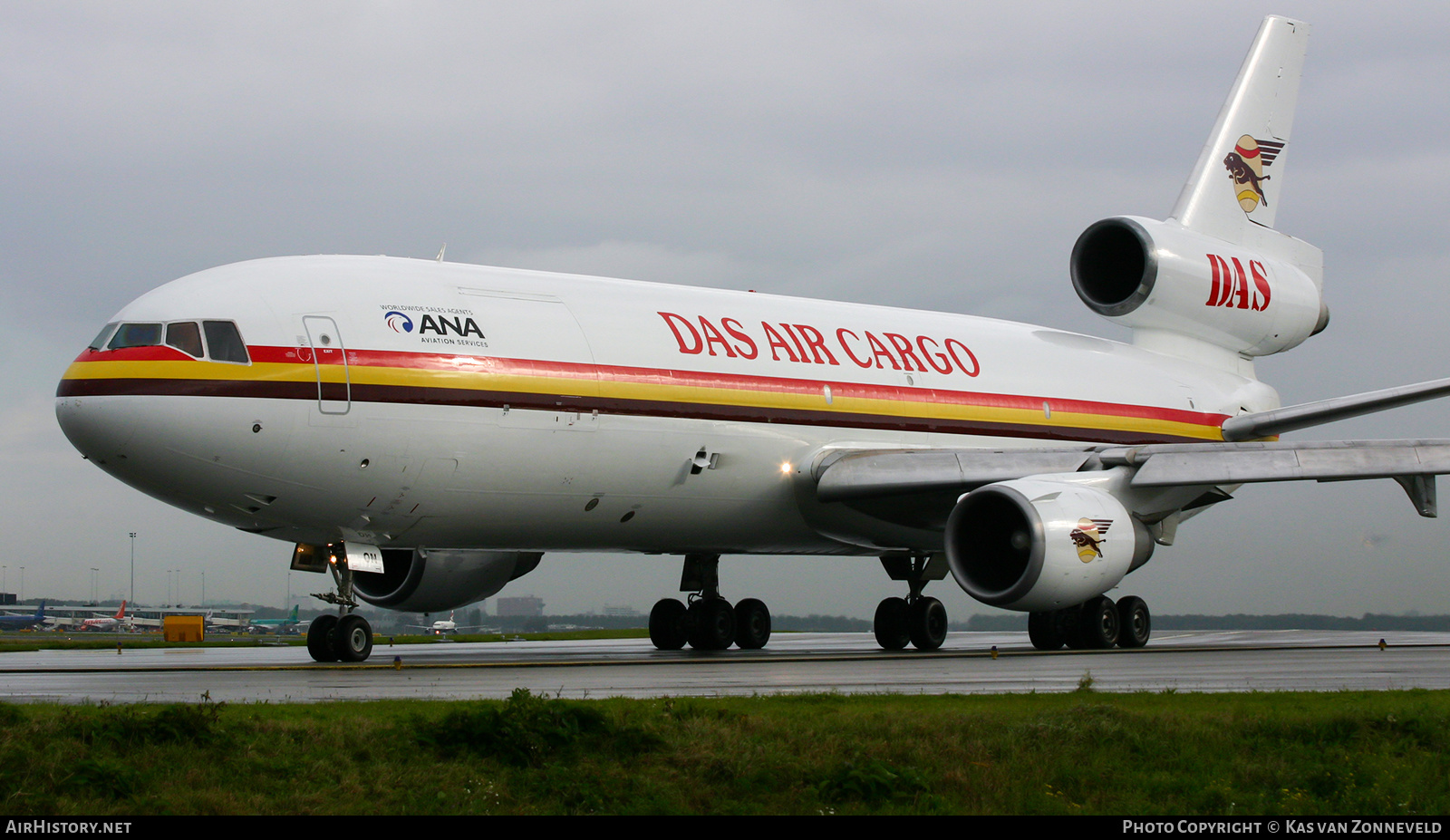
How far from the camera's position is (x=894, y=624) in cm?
2158

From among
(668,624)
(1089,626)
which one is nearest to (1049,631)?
(1089,626)

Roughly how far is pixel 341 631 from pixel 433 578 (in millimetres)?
4549

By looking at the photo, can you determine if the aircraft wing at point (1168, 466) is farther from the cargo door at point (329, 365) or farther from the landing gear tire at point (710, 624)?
the cargo door at point (329, 365)

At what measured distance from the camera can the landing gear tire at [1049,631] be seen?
2019 centimetres

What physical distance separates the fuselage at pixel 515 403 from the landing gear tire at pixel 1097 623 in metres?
2.76

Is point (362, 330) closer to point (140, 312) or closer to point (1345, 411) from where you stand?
point (140, 312)

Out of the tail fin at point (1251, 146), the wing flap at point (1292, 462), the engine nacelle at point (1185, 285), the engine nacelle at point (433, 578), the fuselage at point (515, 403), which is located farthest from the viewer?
the tail fin at point (1251, 146)

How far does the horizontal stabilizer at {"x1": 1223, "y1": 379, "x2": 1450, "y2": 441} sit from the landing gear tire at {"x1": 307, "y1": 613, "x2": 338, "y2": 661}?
15.0 metres

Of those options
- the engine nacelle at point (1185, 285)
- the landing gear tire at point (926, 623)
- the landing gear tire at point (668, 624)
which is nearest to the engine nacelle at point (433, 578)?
the landing gear tire at point (668, 624)

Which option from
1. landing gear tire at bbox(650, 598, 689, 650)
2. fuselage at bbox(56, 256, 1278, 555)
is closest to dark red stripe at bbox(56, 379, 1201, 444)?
fuselage at bbox(56, 256, 1278, 555)

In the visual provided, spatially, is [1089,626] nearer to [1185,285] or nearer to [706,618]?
[706,618]

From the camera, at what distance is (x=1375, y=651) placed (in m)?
20.5
